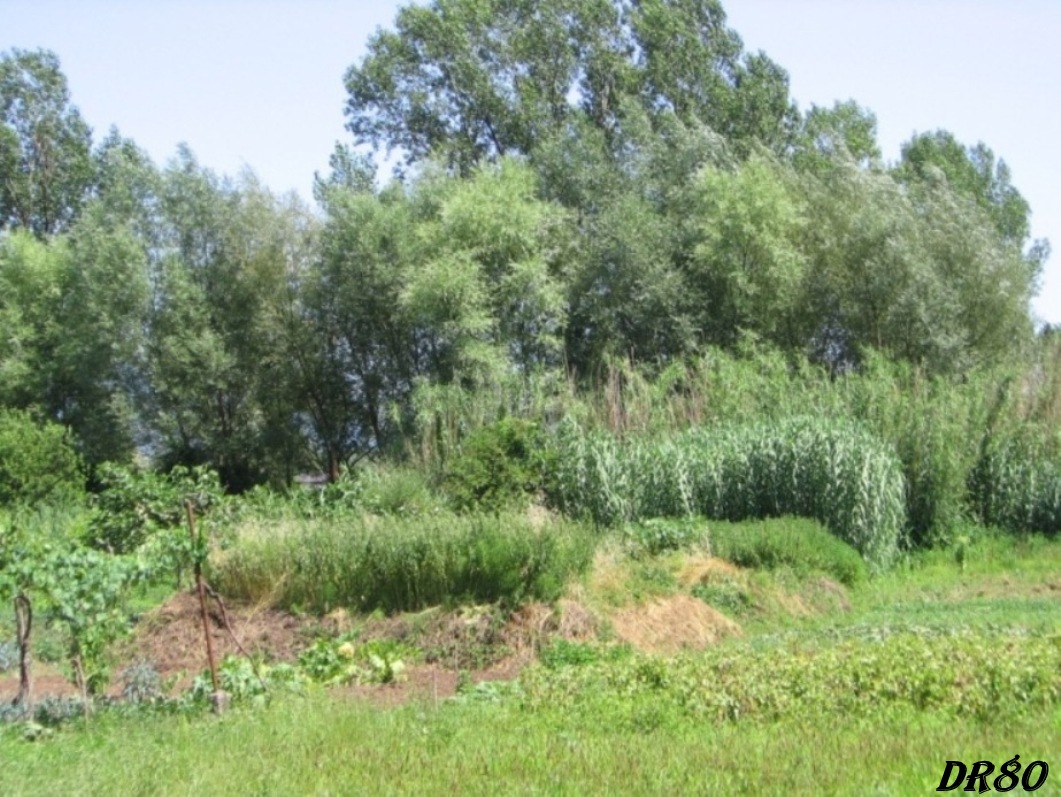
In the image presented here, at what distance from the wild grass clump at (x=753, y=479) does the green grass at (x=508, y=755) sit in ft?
31.5

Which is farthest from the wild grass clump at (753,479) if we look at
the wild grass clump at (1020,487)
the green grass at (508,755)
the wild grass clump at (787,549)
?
the green grass at (508,755)

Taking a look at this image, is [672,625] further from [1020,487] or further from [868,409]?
[1020,487]

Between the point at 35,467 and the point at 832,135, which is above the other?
the point at 832,135

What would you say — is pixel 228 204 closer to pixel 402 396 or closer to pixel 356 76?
pixel 402 396

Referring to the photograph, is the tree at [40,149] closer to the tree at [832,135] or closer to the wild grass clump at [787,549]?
the tree at [832,135]

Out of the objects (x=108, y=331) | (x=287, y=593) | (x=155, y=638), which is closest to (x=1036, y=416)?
(x=287, y=593)

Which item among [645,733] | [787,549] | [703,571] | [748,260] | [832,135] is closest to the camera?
[645,733]

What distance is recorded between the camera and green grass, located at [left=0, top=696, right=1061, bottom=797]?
6113 mm

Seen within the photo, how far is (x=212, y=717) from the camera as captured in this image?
860 centimetres

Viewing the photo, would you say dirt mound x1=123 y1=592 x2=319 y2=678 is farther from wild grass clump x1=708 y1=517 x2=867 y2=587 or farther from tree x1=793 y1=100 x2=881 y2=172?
tree x1=793 y1=100 x2=881 y2=172

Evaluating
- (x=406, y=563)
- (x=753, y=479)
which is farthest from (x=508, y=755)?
(x=753, y=479)

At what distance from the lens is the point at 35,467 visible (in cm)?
2489

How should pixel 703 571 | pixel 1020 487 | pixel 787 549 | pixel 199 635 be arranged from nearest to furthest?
pixel 199 635 → pixel 703 571 → pixel 787 549 → pixel 1020 487

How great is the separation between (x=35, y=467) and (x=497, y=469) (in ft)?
39.0
